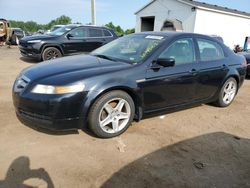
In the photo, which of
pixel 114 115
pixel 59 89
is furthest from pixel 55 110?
pixel 114 115

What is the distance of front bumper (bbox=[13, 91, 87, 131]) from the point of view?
3.40m

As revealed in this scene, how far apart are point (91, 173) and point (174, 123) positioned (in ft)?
6.90

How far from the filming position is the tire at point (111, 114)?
144 inches

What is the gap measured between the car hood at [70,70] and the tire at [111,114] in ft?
1.27

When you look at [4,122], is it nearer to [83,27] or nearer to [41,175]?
[41,175]

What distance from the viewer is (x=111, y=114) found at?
389 cm

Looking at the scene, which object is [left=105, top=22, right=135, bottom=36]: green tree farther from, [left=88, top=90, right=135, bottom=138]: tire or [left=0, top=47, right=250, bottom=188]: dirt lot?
[left=88, top=90, right=135, bottom=138]: tire

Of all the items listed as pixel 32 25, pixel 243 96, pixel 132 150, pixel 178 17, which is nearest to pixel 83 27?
pixel 243 96

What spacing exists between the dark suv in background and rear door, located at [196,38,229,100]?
705cm

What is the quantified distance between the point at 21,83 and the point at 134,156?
1922 millimetres

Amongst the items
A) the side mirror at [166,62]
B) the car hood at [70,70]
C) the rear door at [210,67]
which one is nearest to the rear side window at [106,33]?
the rear door at [210,67]

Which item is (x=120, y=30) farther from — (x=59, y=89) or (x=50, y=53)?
(x=59, y=89)

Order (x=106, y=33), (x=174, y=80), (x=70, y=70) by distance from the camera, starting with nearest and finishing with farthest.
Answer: (x=70, y=70)
(x=174, y=80)
(x=106, y=33)

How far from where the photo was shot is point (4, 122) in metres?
4.26
